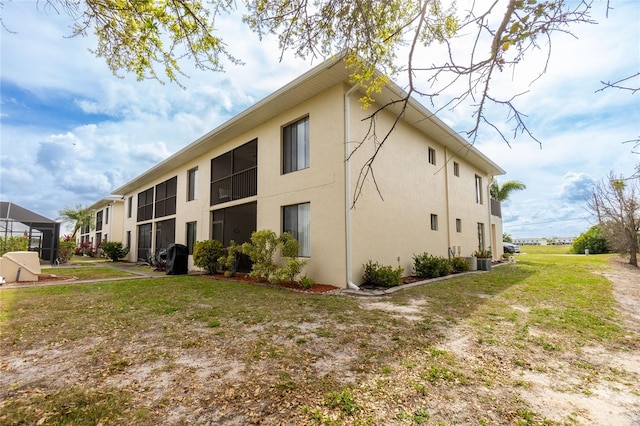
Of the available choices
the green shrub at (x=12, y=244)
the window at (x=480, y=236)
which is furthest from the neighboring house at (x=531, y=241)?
the green shrub at (x=12, y=244)

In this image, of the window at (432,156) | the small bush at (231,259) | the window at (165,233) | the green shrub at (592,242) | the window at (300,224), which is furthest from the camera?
the green shrub at (592,242)

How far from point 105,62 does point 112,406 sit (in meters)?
4.58

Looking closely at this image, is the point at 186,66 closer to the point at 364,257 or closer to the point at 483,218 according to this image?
the point at 364,257

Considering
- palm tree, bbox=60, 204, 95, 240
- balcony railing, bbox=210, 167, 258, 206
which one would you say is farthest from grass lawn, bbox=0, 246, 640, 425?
palm tree, bbox=60, 204, 95, 240

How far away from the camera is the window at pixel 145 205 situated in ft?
64.4

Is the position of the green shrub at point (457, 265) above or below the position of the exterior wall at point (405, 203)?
below

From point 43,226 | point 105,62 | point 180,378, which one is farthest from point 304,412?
point 43,226

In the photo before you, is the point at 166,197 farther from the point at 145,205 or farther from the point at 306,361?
the point at 306,361

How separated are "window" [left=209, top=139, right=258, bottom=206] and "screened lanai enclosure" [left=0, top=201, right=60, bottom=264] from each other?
1159 centimetres

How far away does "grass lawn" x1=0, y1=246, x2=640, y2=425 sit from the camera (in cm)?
231

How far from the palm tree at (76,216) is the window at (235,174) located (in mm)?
29012

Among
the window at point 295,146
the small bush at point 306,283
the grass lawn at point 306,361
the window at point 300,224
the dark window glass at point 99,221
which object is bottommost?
the grass lawn at point 306,361

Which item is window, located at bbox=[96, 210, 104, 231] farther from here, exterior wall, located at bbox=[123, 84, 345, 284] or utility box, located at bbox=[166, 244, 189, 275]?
exterior wall, located at bbox=[123, 84, 345, 284]

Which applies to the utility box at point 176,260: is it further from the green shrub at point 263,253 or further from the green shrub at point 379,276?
the green shrub at point 379,276
